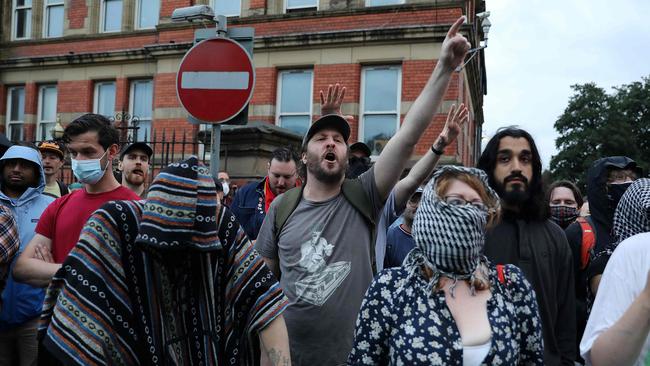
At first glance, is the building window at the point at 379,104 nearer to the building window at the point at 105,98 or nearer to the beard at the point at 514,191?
the building window at the point at 105,98

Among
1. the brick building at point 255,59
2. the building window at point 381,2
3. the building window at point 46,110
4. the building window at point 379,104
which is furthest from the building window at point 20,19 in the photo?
the building window at point 379,104

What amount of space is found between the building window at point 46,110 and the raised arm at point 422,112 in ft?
64.7

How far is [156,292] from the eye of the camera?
7.98 feet

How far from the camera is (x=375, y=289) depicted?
261 cm

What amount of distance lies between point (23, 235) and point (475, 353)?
3726 millimetres

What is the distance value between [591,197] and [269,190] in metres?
2.89

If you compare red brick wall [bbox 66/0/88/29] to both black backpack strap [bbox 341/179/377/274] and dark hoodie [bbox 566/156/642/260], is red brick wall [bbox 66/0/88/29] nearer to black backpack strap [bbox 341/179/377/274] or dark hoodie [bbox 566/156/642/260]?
black backpack strap [bbox 341/179/377/274]

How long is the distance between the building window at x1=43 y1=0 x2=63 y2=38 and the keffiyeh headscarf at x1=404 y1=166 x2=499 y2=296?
21.3 m

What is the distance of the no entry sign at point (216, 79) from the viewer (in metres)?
5.34

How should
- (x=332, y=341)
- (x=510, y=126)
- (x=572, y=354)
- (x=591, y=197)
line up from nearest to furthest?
(x=572, y=354) → (x=332, y=341) → (x=510, y=126) → (x=591, y=197)

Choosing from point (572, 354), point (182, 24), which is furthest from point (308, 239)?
point (182, 24)

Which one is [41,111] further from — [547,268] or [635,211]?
[635,211]

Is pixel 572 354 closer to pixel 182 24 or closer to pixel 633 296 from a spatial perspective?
pixel 633 296

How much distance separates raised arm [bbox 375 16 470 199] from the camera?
324 cm
